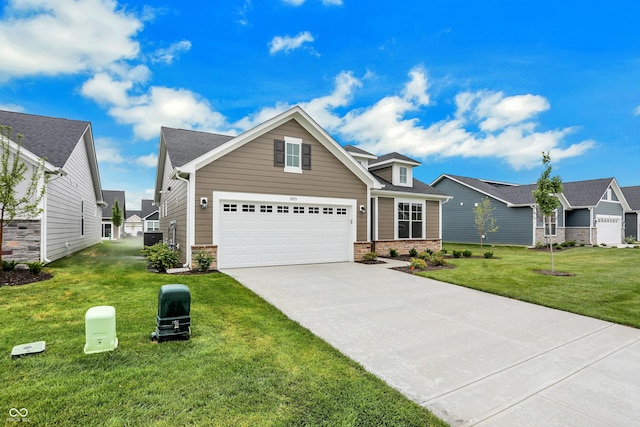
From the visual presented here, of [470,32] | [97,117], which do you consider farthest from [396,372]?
[97,117]

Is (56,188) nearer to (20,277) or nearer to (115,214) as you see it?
(20,277)

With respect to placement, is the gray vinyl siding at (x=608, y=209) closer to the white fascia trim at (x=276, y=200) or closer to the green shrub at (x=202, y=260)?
the white fascia trim at (x=276, y=200)

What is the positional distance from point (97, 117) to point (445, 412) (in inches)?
847

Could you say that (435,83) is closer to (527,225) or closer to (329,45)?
(329,45)

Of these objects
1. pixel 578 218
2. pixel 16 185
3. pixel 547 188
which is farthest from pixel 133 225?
pixel 578 218

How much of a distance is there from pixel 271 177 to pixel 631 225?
39.0 m

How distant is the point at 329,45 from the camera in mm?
14883

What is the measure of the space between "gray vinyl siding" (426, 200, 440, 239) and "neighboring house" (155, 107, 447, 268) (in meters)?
3.87

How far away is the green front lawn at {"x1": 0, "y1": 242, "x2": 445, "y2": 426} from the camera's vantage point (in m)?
2.54

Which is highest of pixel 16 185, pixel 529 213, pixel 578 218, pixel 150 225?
pixel 16 185

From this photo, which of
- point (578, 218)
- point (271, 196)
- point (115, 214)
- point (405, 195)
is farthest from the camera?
point (115, 214)

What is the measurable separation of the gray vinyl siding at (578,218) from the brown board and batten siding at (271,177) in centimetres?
2264
